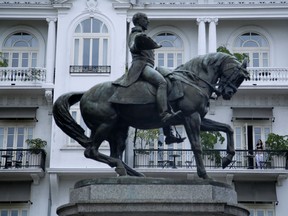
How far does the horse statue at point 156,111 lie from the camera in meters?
11.7

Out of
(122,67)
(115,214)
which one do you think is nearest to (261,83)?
(122,67)

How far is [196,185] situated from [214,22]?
23005mm

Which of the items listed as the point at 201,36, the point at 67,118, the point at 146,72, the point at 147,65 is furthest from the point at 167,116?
the point at 201,36

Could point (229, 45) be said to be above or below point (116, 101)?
above

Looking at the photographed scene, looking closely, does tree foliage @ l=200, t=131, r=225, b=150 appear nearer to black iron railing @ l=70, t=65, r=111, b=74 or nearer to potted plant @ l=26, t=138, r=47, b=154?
→ black iron railing @ l=70, t=65, r=111, b=74

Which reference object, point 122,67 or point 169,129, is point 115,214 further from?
point 122,67

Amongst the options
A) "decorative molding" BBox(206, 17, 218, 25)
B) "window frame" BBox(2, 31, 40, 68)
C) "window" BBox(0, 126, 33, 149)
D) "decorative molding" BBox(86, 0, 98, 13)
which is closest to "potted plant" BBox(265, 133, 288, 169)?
"decorative molding" BBox(206, 17, 218, 25)

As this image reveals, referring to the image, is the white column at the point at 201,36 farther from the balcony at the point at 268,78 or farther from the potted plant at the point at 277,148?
the potted plant at the point at 277,148

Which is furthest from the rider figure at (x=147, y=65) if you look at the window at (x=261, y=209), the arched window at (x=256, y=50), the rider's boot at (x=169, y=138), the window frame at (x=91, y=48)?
the arched window at (x=256, y=50)

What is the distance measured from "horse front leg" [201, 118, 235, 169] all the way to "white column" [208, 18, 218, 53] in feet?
68.4

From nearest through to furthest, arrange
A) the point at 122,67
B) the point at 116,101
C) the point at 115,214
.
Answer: the point at 115,214, the point at 116,101, the point at 122,67

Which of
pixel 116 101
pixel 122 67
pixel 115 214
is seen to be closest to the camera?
pixel 115 214

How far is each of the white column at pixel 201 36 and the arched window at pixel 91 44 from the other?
4.40 m

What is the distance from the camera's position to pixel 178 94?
11.7m
